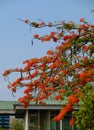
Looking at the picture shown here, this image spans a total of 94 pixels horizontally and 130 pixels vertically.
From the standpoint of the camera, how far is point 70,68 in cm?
1288

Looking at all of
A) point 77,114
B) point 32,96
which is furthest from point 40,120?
point 32,96

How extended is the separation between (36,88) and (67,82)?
0.89m

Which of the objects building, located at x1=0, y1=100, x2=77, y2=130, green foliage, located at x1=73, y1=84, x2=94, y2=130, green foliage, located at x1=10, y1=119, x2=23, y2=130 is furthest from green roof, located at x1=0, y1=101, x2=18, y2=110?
green foliage, located at x1=73, y1=84, x2=94, y2=130

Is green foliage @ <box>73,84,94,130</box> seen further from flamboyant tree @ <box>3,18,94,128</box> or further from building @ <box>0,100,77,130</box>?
building @ <box>0,100,77,130</box>

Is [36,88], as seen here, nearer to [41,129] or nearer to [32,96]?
[32,96]

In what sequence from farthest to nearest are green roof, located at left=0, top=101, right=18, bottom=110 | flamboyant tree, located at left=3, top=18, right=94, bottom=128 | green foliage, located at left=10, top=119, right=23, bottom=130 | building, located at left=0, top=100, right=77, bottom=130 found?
green foliage, located at left=10, top=119, right=23, bottom=130, green roof, located at left=0, top=101, right=18, bottom=110, building, located at left=0, top=100, right=77, bottom=130, flamboyant tree, located at left=3, top=18, right=94, bottom=128

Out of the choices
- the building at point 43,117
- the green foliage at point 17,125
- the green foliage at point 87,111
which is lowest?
the green foliage at point 87,111

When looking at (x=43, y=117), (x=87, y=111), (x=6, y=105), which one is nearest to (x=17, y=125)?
(x=6, y=105)

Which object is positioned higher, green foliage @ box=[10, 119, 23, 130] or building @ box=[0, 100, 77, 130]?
green foliage @ box=[10, 119, 23, 130]

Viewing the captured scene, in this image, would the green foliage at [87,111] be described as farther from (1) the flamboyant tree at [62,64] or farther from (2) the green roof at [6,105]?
(2) the green roof at [6,105]

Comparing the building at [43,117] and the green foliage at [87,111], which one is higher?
the building at [43,117]

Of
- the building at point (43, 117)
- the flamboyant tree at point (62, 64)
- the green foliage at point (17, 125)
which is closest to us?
the flamboyant tree at point (62, 64)

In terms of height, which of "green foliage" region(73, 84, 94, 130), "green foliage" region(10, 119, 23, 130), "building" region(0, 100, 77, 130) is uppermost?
"green foliage" region(10, 119, 23, 130)

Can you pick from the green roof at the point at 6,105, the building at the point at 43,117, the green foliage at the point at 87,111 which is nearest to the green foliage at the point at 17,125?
the green roof at the point at 6,105
